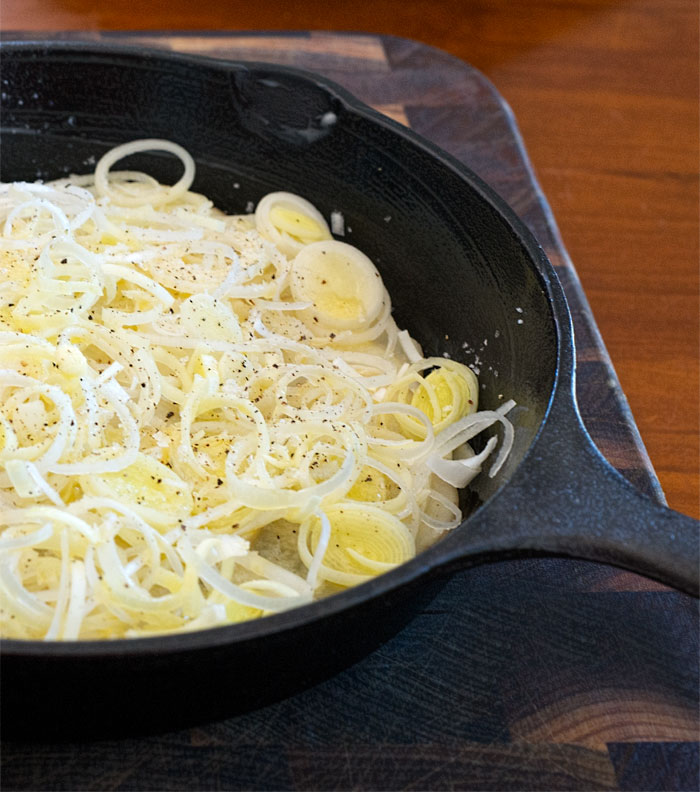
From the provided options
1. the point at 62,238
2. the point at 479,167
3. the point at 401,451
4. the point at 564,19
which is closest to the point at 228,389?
the point at 401,451

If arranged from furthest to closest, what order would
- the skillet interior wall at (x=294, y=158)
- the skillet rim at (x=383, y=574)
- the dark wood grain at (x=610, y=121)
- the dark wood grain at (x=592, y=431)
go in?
1. the dark wood grain at (x=610, y=121)
2. the skillet interior wall at (x=294, y=158)
3. the dark wood grain at (x=592, y=431)
4. the skillet rim at (x=383, y=574)

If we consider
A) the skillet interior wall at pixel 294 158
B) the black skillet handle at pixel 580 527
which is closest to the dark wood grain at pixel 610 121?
the skillet interior wall at pixel 294 158

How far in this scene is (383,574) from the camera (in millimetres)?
789

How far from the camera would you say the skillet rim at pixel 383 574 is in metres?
0.73

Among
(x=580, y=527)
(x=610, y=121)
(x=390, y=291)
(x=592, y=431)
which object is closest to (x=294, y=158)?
(x=390, y=291)

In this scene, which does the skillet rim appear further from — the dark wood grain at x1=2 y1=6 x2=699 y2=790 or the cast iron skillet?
the dark wood grain at x1=2 y1=6 x2=699 y2=790

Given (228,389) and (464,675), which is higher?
(228,389)

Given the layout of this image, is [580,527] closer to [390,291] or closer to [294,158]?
[390,291]

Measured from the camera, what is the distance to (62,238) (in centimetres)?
131

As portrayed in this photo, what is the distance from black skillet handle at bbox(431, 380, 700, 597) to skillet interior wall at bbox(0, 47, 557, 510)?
368mm

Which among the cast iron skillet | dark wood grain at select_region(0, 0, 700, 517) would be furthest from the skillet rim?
dark wood grain at select_region(0, 0, 700, 517)

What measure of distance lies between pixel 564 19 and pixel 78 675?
2.47 metres

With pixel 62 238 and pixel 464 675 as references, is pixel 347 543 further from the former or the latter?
pixel 62 238

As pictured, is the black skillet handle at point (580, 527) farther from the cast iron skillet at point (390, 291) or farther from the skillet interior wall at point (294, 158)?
the skillet interior wall at point (294, 158)
